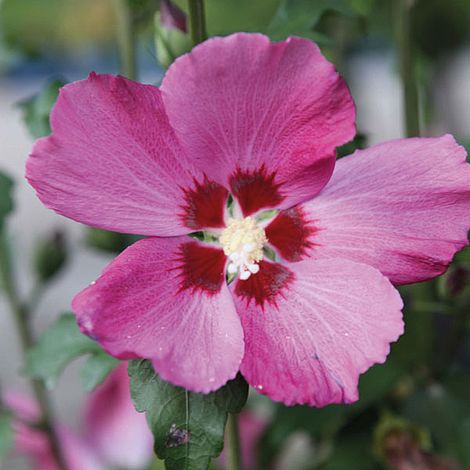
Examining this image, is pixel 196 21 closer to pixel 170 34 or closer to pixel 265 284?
pixel 170 34

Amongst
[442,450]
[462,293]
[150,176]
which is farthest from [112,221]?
[442,450]

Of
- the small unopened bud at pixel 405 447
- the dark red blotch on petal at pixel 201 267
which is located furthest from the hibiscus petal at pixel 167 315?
the small unopened bud at pixel 405 447

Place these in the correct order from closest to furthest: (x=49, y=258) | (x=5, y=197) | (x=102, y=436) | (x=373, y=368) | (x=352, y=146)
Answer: (x=352, y=146) → (x=5, y=197) → (x=373, y=368) → (x=49, y=258) → (x=102, y=436)

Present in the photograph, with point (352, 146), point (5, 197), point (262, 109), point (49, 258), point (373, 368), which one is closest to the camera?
point (262, 109)

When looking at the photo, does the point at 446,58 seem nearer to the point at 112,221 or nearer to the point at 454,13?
the point at 454,13

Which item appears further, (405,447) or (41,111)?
(405,447)

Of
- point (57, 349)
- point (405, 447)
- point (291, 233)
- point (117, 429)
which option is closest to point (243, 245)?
point (291, 233)
